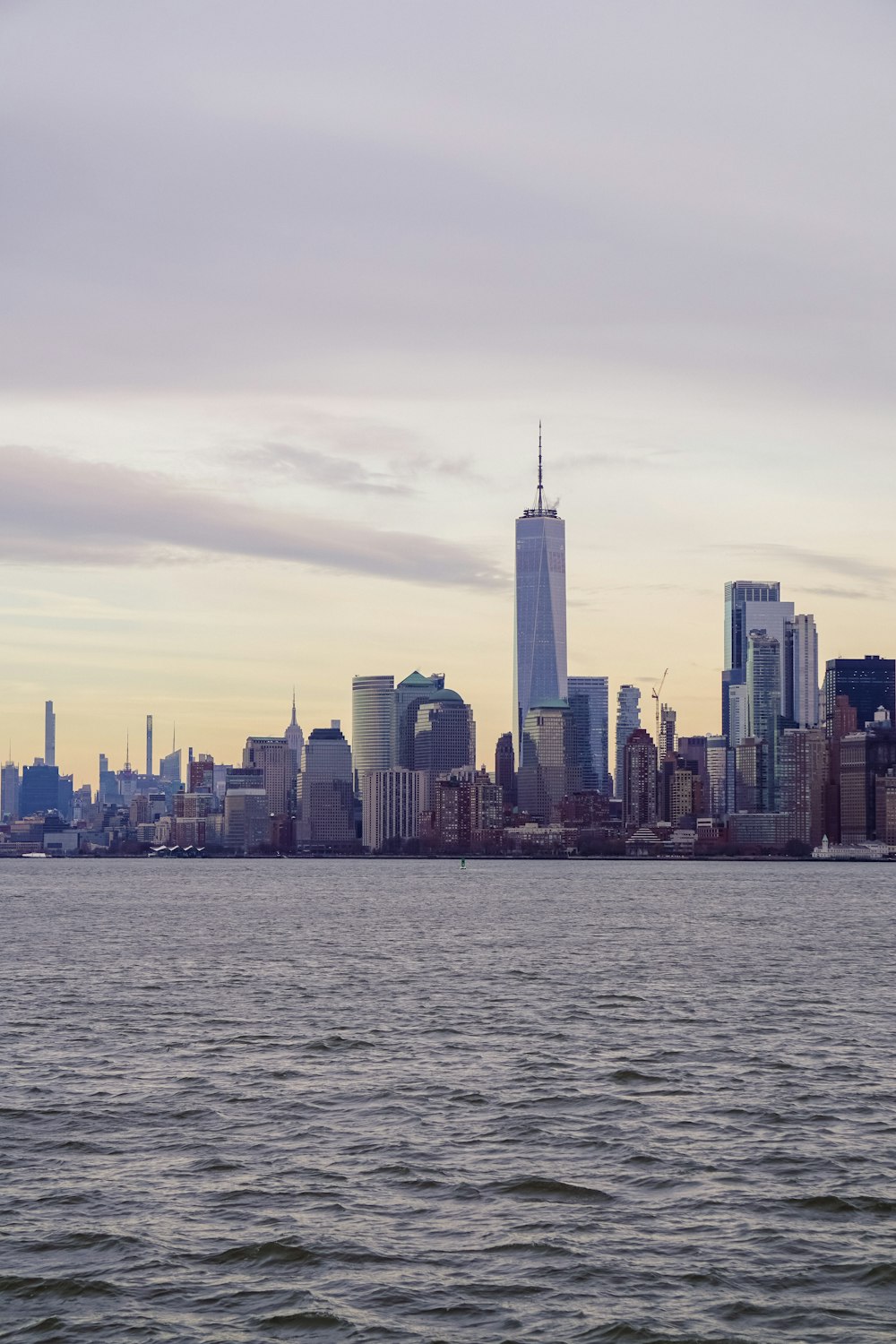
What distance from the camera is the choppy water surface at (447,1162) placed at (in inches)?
945

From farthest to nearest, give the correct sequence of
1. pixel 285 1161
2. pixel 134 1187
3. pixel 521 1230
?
pixel 285 1161 < pixel 134 1187 < pixel 521 1230

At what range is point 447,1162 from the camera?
33094mm

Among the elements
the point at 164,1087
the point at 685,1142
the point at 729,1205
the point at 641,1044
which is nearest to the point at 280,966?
the point at 641,1044

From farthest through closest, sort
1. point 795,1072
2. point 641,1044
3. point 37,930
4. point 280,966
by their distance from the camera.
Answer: point 37,930
point 280,966
point 641,1044
point 795,1072

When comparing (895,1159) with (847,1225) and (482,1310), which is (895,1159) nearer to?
(847,1225)

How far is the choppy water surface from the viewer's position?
24016mm

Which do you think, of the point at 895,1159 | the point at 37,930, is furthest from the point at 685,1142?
the point at 37,930

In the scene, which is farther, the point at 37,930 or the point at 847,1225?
the point at 37,930

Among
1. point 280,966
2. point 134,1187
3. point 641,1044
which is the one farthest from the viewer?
point 280,966

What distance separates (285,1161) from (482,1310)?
10.4 metres

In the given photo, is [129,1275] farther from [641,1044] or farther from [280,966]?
[280,966]

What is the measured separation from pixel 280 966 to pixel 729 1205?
186 feet

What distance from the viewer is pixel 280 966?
8425 centimetres

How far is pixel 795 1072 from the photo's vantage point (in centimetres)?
4516
